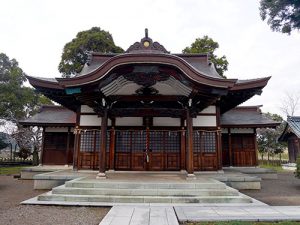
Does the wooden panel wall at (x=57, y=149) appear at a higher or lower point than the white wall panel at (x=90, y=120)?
lower

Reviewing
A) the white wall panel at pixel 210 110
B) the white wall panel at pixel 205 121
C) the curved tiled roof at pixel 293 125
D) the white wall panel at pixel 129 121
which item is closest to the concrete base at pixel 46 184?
the white wall panel at pixel 129 121

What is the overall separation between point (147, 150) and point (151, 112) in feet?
6.72

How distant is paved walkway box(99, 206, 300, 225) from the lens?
5.27 m

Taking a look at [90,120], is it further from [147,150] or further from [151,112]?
[151,112]

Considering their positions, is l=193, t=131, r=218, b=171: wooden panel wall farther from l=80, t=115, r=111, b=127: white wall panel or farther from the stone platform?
l=80, t=115, r=111, b=127: white wall panel

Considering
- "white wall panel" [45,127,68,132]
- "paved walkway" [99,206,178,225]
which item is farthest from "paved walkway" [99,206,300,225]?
"white wall panel" [45,127,68,132]

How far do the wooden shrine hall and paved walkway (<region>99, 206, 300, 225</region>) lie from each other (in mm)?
3051

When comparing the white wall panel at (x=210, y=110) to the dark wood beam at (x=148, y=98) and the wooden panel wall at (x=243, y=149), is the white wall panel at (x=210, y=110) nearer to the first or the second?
the dark wood beam at (x=148, y=98)

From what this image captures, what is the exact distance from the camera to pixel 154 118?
39.0 ft

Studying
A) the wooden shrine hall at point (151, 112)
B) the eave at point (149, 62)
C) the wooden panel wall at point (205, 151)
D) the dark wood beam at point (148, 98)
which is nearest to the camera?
the eave at point (149, 62)

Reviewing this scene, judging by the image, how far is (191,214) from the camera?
18.9ft

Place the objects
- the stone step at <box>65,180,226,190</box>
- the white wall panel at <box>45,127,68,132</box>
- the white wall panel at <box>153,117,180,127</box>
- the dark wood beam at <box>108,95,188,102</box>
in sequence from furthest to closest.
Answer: the white wall panel at <box>45,127,68,132</box> < the white wall panel at <box>153,117,180,127</box> < the dark wood beam at <box>108,95,188,102</box> < the stone step at <box>65,180,226,190</box>

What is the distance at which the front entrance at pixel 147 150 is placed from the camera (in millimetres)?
11648

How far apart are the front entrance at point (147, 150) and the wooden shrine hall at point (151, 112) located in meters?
0.05
